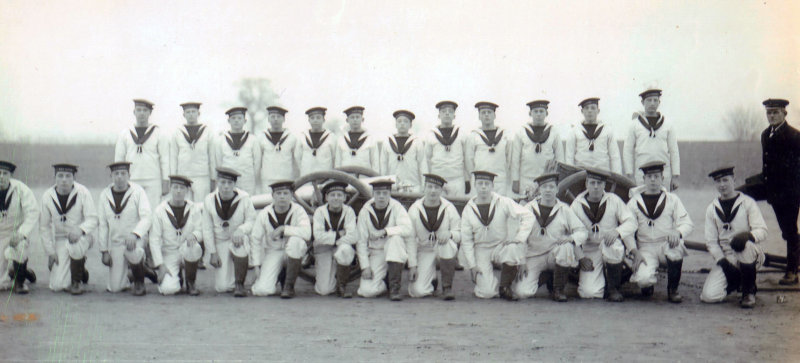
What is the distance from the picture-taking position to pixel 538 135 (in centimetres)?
893

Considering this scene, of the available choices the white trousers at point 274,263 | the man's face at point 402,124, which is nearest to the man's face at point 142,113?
the white trousers at point 274,263

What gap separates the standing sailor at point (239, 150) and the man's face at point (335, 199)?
2.36 meters

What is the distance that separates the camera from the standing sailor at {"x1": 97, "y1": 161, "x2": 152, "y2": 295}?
727 centimetres

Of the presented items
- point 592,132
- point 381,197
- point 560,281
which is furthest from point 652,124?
point 381,197

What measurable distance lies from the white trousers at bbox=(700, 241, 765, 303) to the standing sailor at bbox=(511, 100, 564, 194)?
2586 millimetres

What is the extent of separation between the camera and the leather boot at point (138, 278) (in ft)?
23.2

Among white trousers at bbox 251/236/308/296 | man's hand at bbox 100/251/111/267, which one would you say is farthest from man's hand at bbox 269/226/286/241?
man's hand at bbox 100/251/111/267

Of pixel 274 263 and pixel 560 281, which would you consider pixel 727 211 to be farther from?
pixel 274 263

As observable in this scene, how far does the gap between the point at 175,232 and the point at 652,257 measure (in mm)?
4947

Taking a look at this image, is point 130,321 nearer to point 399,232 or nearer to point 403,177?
point 399,232

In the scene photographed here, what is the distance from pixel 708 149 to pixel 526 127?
18949 mm

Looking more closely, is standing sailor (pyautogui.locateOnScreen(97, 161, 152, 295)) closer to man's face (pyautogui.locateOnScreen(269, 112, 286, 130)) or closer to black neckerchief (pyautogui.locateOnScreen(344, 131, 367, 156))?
man's face (pyautogui.locateOnScreen(269, 112, 286, 130))

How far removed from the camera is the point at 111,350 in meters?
4.86

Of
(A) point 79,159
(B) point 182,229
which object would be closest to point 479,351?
(B) point 182,229
